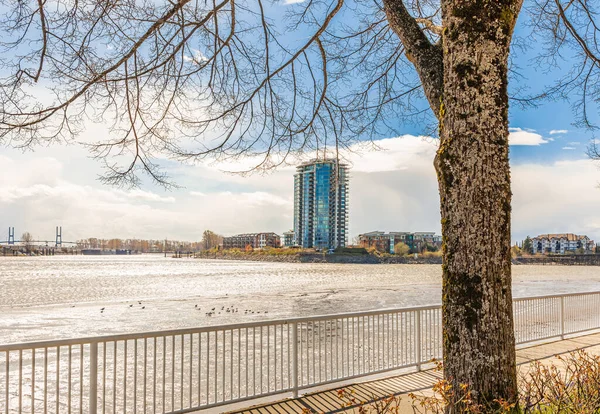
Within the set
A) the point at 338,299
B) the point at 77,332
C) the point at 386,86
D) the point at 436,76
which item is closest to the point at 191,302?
the point at 338,299

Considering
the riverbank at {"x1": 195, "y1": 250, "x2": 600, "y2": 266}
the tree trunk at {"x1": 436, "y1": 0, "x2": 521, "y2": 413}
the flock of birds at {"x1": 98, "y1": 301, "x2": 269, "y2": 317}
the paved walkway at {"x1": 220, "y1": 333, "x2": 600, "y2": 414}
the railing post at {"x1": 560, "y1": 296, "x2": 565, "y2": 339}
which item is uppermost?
the tree trunk at {"x1": 436, "y1": 0, "x2": 521, "y2": 413}

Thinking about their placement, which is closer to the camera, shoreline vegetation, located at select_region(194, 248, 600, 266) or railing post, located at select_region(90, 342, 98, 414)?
railing post, located at select_region(90, 342, 98, 414)

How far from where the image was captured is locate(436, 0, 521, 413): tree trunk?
152 inches

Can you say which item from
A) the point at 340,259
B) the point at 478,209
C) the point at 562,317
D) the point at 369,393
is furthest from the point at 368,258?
the point at 478,209

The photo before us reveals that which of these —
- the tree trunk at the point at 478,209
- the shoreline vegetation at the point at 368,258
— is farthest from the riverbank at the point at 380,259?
the tree trunk at the point at 478,209

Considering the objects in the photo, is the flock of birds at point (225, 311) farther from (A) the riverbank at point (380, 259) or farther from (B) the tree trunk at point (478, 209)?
(A) the riverbank at point (380, 259)

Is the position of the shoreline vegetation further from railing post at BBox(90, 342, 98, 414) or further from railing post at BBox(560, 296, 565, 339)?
railing post at BBox(90, 342, 98, 414)

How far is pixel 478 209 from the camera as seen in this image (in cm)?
388

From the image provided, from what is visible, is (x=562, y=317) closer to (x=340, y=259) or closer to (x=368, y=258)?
(x=340, y=259)

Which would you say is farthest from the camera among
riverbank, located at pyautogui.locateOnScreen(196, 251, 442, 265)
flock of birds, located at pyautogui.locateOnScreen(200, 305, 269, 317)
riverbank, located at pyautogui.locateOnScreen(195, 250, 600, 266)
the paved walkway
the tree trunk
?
riverbank, located at pyautogui.locateOnScreen(196, 251, 442, 265)

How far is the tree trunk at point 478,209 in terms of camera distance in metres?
3.85

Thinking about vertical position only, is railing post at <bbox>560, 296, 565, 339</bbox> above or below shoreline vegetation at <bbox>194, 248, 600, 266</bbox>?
above

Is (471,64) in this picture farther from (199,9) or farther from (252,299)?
(252,299)

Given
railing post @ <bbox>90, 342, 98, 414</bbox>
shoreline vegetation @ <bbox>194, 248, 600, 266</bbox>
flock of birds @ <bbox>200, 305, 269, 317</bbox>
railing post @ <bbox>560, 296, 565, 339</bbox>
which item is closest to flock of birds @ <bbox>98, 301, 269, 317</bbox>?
flock of birds @ <bbox>200, 305, 269, 317</bbox>
